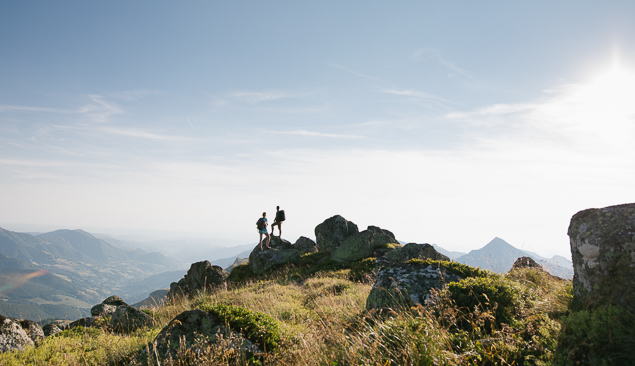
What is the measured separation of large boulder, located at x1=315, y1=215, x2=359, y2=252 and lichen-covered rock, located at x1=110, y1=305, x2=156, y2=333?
791 inches

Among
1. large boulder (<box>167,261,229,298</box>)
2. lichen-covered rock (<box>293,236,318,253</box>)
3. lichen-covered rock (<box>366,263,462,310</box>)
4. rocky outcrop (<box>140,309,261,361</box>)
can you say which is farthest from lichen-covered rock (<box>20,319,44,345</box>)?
lichen-covered rock (<box>293,236,318,253</box>)

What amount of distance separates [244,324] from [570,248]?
6553 mm

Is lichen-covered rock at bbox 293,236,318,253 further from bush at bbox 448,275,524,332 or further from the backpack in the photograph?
bush at bbox 448,275,524,332

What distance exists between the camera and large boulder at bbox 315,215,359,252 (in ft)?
102

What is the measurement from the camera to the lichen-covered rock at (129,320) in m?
11.7

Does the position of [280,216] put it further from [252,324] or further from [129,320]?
[252,324]

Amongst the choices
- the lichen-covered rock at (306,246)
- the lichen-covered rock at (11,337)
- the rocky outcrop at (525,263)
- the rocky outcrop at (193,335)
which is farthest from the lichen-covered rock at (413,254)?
the lichen-covered rock at (11,337)

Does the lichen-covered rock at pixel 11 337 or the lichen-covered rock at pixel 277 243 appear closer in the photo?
the lichen-covered rock at pixel 11 337

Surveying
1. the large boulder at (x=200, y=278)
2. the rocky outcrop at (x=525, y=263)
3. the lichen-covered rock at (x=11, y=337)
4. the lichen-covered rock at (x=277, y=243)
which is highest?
the rocky outcrop at (x=525, y=263)

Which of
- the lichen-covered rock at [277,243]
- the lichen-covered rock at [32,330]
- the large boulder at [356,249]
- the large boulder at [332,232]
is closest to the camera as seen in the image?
the lichen-covered rock at [32,330]

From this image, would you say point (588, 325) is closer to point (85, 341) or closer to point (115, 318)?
point (85, 341)

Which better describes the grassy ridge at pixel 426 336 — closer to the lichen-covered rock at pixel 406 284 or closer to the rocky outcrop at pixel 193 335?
the rocky outcrop at pixel 193 335

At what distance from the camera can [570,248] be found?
5598mm

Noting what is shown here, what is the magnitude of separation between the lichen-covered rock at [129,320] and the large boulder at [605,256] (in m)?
12.9
